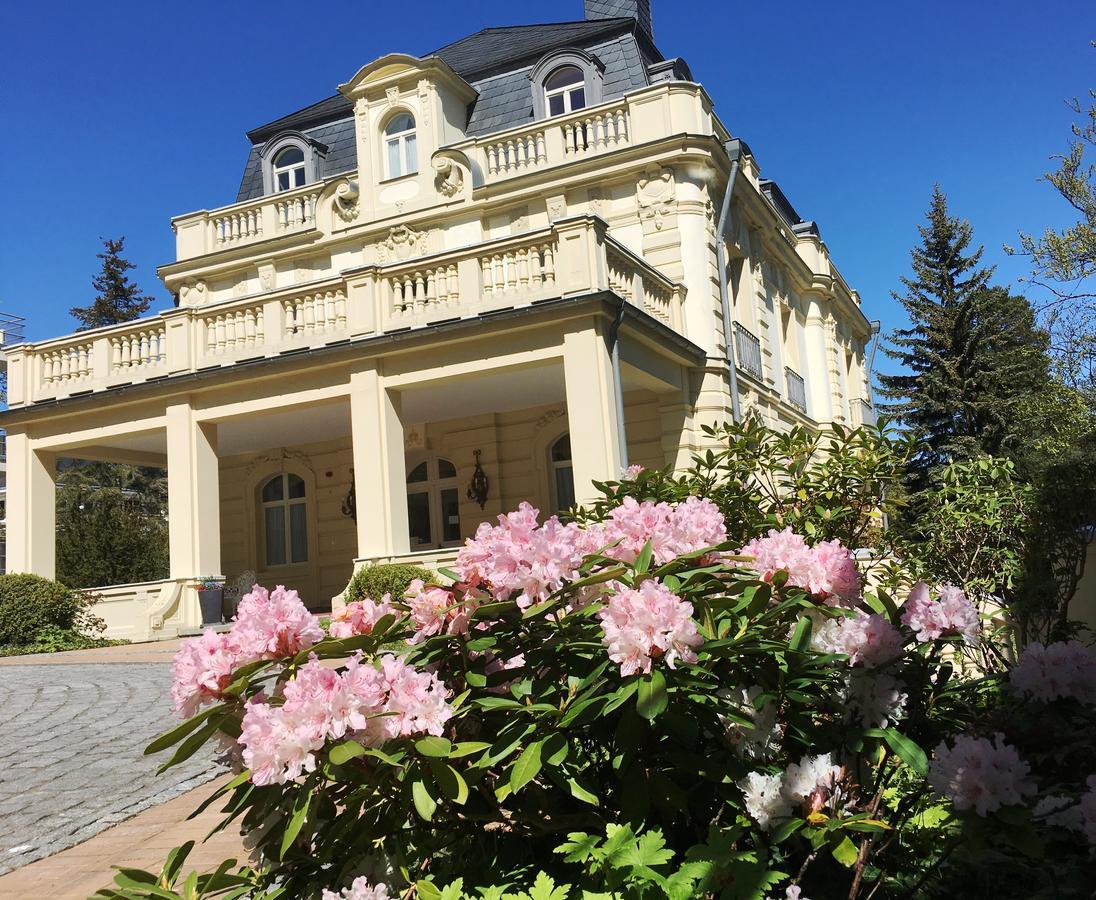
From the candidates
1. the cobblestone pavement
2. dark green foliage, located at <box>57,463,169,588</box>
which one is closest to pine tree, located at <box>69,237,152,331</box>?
dark green foliage, located at <box>57,463,169,588</box>

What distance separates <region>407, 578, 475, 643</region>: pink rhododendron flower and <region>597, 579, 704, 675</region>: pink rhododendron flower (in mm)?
516

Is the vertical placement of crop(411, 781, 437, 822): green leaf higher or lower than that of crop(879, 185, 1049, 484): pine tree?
lower

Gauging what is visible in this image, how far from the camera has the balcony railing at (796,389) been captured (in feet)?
69.6

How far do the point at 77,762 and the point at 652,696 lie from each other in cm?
547

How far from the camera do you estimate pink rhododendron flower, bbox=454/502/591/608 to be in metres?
2.16

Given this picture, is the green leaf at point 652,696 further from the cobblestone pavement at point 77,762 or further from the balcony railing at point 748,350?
the balcony railing at point 748,350

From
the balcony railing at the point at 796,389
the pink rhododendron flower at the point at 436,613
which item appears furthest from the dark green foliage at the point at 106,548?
the pink rhododendron flower at the point at 436,613

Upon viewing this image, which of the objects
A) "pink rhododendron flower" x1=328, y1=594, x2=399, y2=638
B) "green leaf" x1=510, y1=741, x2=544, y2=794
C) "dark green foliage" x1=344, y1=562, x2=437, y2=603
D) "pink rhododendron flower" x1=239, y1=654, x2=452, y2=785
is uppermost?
"dark green foliage" x1=344, y1=562, x2=437, y2=603

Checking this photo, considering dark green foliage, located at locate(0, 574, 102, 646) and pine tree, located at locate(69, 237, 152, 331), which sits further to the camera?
pine tree, located at locate(69, 237, 152, 331)

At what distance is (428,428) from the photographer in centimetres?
1850

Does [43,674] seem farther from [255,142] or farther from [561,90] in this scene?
[255,142]

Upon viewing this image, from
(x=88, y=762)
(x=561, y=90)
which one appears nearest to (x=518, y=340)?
(x=561, y=90)

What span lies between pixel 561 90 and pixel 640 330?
697 cm

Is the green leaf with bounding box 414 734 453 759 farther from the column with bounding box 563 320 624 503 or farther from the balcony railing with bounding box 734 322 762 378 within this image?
the balcony railing with bounding box 734 322 762 378
